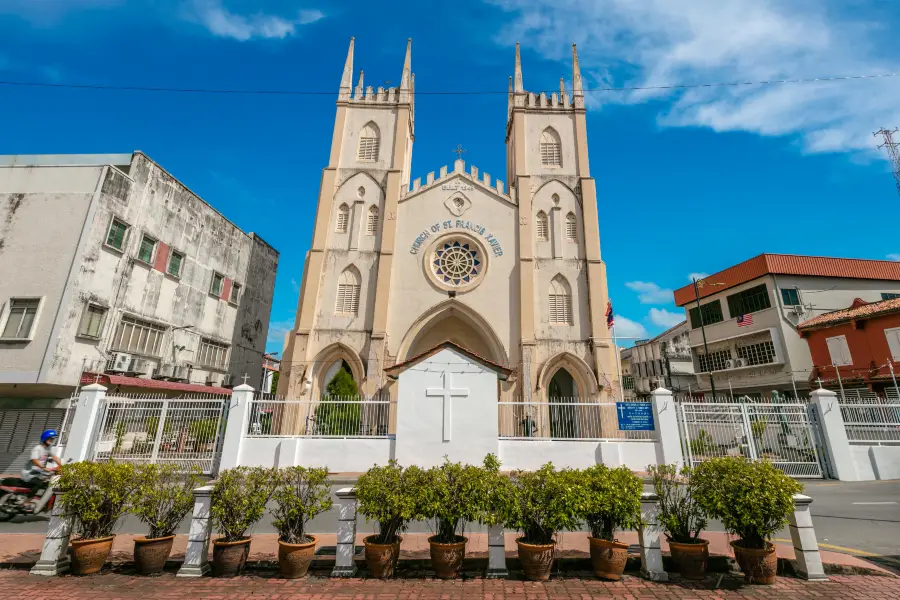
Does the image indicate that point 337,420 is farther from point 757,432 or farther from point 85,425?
point 757,432

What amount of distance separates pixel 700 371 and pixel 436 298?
71.7ft

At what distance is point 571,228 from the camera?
21.4 meters

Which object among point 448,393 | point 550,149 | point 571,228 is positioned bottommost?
point 448,393

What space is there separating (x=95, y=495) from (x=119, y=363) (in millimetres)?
14010

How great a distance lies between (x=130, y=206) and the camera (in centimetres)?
1733

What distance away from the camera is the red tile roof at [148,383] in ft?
48.9

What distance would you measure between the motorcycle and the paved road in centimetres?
21

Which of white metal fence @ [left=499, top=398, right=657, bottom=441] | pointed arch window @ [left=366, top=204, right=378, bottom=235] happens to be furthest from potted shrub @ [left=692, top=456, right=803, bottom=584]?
pointed arch window @ [left=366, top=204, right=378, bottom=235]

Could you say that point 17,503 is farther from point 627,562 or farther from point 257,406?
point 627,562

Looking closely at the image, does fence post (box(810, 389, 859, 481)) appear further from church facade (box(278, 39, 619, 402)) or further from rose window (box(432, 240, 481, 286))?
rose window (box(432, 240, 481, 286))

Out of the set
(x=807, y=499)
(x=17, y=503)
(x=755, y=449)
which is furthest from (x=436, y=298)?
(x=807, y=499)

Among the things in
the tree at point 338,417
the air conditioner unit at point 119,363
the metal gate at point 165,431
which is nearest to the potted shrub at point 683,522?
the tree at point 338,417

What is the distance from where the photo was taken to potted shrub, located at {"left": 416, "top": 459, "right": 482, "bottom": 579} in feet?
15.5

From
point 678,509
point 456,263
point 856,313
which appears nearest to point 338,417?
point 678,509
